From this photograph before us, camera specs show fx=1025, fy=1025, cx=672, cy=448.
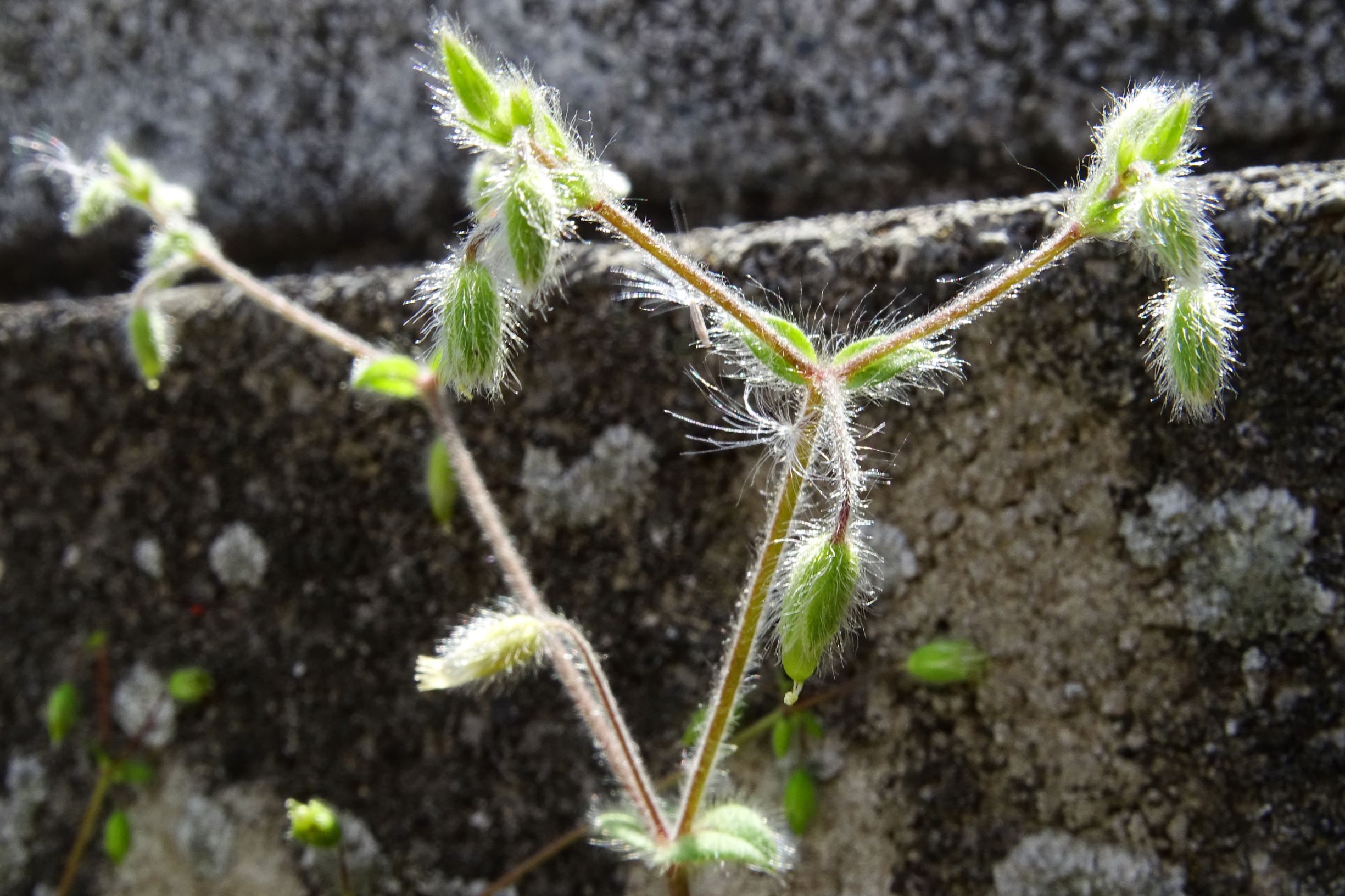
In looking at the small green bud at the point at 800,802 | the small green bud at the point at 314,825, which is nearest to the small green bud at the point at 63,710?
the small green bud at the point at 314,825

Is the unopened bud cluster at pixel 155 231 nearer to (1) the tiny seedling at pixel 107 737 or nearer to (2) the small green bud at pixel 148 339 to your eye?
(2) the small green bud at pixel 148 339

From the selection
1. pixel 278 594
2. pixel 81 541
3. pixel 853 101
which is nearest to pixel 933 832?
pixel 278 594

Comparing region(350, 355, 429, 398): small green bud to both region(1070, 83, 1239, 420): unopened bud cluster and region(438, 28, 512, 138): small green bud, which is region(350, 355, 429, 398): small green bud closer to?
region(438, 28, 512, 138): small green bud

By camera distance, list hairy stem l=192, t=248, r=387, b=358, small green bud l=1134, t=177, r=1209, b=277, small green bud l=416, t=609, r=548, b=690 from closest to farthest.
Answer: small green bud l=1134, t=177, r=1209, b=277, small green bud l=416, t=609, r=548, b=690, hairy stem l=192, t=248, r=387, b=358

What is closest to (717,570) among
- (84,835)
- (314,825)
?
(314,825)

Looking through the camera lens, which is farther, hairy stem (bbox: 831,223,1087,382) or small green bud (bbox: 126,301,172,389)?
small green bud (bbox: 126,301,172,389)

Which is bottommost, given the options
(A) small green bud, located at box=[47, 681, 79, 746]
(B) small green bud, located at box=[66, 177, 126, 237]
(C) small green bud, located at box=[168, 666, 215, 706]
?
(A) small green bud, located at box=[47, 681, 79, 746]

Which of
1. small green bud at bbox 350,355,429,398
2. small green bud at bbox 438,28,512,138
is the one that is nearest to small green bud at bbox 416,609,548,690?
small green bud at bbox 350,355,429,398
